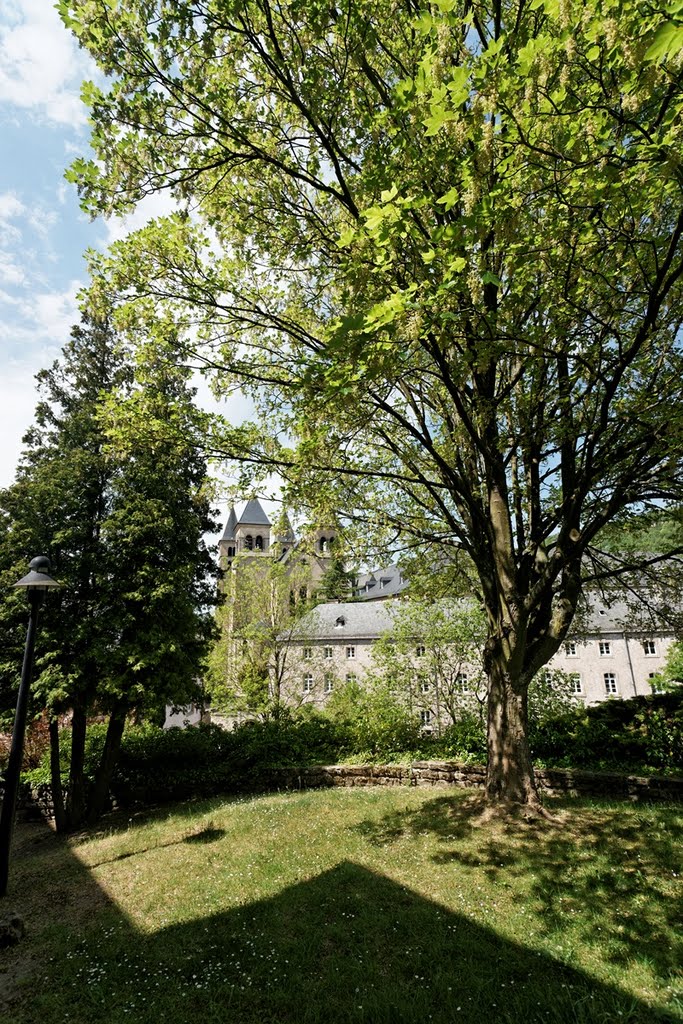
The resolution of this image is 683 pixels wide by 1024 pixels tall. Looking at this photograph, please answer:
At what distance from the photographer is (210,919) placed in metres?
5.68

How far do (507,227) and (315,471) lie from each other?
16.4 ft

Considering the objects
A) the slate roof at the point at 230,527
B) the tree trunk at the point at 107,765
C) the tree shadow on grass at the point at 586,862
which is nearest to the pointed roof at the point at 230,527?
the slate roof at the point at 230,527

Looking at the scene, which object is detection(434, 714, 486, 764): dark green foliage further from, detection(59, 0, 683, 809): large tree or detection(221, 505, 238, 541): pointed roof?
detection(221, 505, 238, 541): pointed roof

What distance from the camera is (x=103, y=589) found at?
11688mm

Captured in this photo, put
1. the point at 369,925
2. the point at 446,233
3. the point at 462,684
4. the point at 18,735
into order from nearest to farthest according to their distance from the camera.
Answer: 1. the point at 446,233
2. the point at 369,925
3. the point at 18,735
4. the point at 462,684

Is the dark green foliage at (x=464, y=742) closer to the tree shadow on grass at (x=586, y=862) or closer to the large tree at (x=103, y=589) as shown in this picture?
the tree shadow on grass at (x=586, y=862)

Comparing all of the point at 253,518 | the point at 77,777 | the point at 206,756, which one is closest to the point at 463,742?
the point at 206,756

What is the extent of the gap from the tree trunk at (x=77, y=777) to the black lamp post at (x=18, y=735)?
4587 mm

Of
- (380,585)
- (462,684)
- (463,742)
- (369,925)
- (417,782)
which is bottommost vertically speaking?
(417,782)

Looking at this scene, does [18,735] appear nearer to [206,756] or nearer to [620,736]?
[206,756]

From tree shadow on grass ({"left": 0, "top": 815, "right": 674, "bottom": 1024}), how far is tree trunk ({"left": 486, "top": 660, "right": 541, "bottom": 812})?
277 centimetres

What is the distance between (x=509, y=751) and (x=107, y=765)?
31.8 feet

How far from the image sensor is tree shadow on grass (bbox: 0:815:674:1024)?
12.8ft

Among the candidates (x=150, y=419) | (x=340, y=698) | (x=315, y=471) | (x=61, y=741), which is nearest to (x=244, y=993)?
(x=315, y=471)
